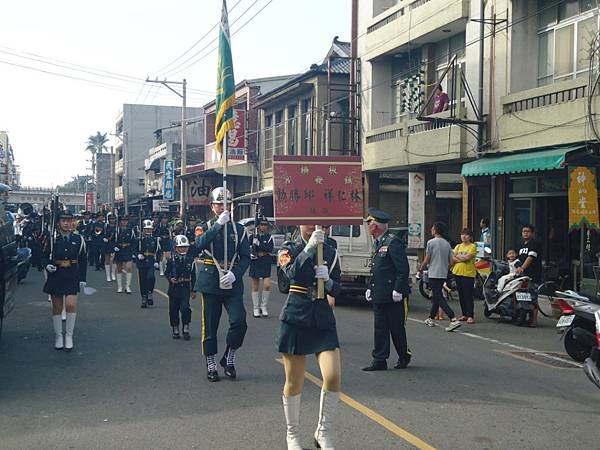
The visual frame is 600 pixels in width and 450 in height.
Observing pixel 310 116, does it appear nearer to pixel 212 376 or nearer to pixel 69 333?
pixel 69 333

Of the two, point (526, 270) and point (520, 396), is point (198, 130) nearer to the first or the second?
point (526, 270)

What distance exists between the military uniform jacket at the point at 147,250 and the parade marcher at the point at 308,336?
971 centimetres

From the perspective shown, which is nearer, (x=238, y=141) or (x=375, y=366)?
(x=375, y=366)

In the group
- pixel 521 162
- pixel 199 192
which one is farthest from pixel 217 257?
pixel 199 192

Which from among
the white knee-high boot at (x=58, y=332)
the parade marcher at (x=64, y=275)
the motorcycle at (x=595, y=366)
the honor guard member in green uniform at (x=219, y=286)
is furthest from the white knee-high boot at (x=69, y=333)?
the motorcycle at (x=595, y=366)

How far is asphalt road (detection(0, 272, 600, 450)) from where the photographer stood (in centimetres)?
593

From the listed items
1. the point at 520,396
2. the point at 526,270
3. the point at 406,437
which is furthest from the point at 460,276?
the point at 406,437

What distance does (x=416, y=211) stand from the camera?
21453 mm

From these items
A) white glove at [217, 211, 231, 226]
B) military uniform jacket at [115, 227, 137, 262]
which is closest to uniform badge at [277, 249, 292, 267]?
white glove at [217, 211, 231, 226]

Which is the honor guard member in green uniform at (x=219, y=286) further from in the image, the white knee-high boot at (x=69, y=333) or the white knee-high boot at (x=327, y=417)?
the white knee-high boot at (x=69, y=333)

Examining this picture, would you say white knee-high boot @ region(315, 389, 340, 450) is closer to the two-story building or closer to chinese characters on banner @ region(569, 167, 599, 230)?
chinese characters on banner @ region(569, 167, 599, 230)

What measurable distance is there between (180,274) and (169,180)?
3954 centimetres

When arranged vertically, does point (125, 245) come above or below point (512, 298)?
above

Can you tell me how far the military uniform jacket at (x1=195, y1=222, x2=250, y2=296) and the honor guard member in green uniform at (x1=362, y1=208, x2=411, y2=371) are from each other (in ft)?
5.54
